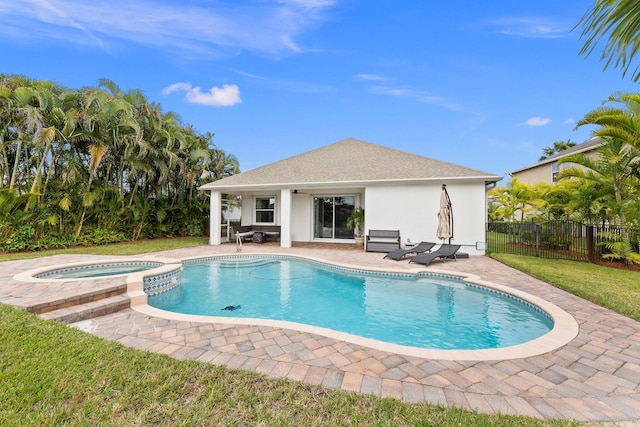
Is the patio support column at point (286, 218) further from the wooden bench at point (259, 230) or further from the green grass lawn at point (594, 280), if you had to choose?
the green grass lawn at point (594, 280)

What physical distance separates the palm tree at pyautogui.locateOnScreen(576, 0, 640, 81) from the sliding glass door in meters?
14.2

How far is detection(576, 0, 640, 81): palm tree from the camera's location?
1714mm

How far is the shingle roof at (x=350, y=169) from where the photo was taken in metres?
13.0

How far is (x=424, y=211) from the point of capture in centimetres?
1304

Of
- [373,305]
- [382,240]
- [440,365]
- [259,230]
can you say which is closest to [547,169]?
[382,240]

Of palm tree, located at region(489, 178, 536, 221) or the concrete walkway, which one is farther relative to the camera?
palm tree, located at region(489, 178, 536, 221)

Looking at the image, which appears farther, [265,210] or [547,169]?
[547,169]

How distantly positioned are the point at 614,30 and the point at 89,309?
24.0ft

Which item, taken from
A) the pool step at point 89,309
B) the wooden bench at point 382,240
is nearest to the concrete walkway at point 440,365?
the pool step at point 89,309

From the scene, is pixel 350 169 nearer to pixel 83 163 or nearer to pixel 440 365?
pixel 440 365

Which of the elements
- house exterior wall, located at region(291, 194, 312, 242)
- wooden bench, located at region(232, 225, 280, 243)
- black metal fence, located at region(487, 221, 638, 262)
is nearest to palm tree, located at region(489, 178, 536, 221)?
black metal fence, located at region(487, 221, 638, 262)

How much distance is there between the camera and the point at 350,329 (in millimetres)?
5273

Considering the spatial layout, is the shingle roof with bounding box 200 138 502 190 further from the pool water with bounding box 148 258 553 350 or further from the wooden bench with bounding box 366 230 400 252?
the pool water with bounding box 148 258 553 350

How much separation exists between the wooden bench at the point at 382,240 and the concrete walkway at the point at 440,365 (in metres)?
7.98
